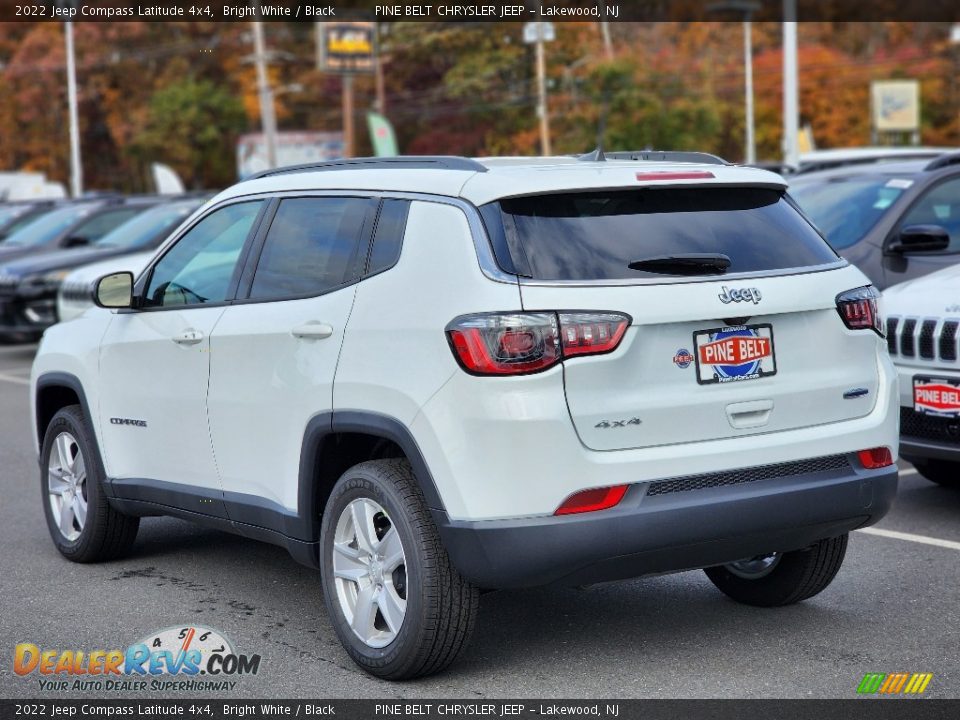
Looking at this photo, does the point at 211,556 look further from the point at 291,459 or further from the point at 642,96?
the point at 642,96

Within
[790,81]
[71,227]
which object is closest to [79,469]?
[71,227]

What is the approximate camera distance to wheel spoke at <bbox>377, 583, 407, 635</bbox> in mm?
4797

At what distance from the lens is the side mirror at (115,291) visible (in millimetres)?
6332

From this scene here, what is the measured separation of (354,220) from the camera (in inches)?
205

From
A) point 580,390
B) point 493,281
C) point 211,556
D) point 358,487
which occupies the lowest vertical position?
point 211,556

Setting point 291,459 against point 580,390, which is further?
point 291,459

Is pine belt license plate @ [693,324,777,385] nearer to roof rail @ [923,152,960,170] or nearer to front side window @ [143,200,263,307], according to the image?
front side window @ [143,200,263,307]

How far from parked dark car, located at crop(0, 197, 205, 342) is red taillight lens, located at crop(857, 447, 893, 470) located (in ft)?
41.7

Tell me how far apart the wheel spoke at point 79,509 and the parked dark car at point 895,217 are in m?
4.69

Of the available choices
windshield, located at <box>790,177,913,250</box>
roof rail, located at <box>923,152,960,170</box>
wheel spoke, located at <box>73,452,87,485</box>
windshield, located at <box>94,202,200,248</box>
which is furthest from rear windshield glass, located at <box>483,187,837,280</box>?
windshield, located at <box>94,202,200,248</box>

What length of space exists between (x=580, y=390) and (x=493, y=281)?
436mm

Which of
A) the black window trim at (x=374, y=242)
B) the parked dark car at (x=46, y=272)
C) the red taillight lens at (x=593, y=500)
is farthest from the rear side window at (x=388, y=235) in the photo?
the parked dark car at (x=46, y=272)

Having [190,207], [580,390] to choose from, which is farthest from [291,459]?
[190,207]

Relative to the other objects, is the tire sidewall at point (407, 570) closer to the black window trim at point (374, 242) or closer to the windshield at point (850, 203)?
the black window trim at point (374, 242)
